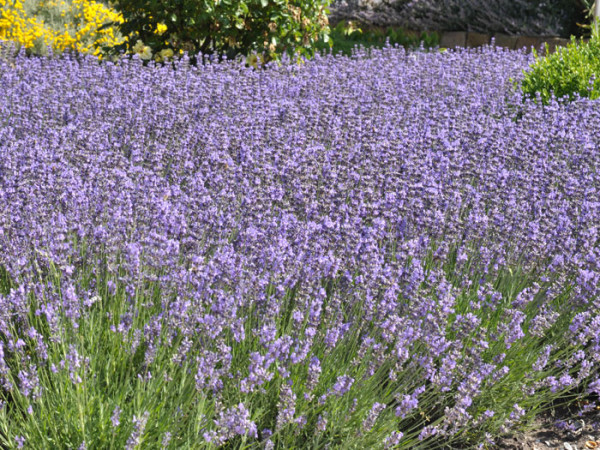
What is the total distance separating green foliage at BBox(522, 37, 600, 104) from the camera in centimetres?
644

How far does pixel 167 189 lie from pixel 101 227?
0.70m

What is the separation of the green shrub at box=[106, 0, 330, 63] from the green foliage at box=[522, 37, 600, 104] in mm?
2421

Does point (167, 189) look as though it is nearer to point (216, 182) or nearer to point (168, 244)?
point (216, 182)

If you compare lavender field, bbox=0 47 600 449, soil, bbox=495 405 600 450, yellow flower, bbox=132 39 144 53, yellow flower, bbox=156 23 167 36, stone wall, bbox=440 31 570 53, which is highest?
yellow flower, bbox=156 23 167 36

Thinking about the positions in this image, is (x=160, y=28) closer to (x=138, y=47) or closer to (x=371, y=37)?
(x=138, y=47)

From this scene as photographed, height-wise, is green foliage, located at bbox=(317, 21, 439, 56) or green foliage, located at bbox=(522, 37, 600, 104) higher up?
green foliage, located at bbox=(522, 37, 600, 104)

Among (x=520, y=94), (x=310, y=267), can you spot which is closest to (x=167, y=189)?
(x=310, y=267)

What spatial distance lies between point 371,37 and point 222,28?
Result: 5.78 meters

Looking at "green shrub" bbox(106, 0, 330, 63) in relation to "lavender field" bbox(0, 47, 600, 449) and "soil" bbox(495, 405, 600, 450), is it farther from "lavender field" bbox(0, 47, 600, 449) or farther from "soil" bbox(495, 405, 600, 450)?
"soil" bbox(495, 405, 600, 450)

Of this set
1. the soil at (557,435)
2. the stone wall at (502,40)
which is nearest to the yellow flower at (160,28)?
the stone wall at (502,40)

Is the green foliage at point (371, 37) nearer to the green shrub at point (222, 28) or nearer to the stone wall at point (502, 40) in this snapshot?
the stone wall at point (502, 40)

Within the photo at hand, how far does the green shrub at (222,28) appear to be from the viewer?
287 inches

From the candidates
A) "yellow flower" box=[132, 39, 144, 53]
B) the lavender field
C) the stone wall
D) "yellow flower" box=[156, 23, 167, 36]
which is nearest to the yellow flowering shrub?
"yellow flower" box=[156, 23, 167, 36]

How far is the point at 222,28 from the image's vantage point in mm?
7324
